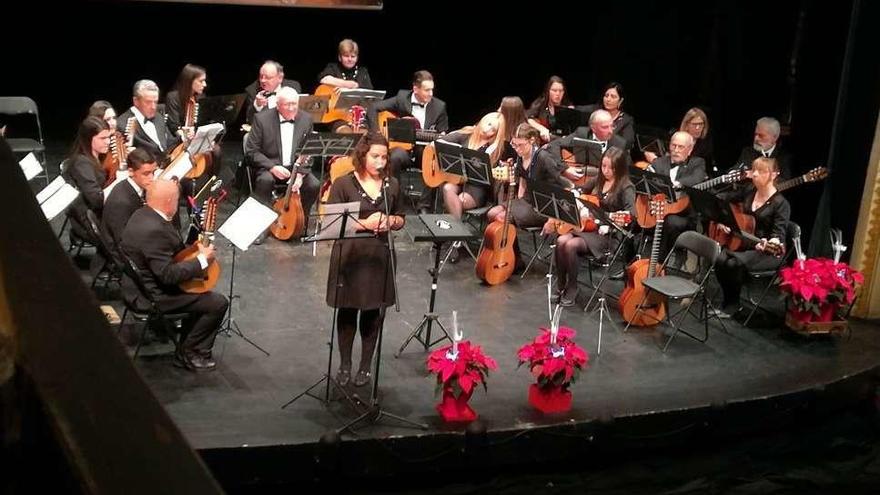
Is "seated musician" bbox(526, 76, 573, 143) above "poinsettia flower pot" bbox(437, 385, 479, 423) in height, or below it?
above

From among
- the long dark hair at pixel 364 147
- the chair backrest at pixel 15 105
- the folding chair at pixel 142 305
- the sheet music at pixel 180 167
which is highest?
the long dark hair at pixel 364 147

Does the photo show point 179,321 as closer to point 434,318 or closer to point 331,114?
point 434,318

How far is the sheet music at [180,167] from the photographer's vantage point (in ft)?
25.7

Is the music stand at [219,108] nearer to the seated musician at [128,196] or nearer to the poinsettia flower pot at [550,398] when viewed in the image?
the seated musician at [128,196]

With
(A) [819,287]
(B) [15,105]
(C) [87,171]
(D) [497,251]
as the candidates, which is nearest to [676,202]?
(A) [819,287]

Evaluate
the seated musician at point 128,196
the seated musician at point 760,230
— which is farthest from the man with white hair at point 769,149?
the seated musician at point 128,196

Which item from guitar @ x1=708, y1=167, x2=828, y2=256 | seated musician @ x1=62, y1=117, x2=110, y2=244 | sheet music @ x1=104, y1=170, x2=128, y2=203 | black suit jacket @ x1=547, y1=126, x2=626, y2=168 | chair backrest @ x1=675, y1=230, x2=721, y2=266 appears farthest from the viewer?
black suit jacket @ x1=547, y1=126, x2=626, y2=168

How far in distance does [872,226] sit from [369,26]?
292 inches

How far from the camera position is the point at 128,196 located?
22.6 feet

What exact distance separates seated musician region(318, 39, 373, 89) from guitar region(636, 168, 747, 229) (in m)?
4.12

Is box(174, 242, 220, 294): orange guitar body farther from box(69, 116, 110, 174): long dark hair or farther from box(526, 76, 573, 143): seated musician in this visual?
box(526, 76, 573, 143): seated musician

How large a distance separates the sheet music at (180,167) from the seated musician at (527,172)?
248 cm

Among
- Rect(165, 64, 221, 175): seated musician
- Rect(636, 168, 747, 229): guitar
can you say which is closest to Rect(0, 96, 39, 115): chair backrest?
Rect(165, 64, 221, 175): seated musician

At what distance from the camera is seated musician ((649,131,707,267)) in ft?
28.5
